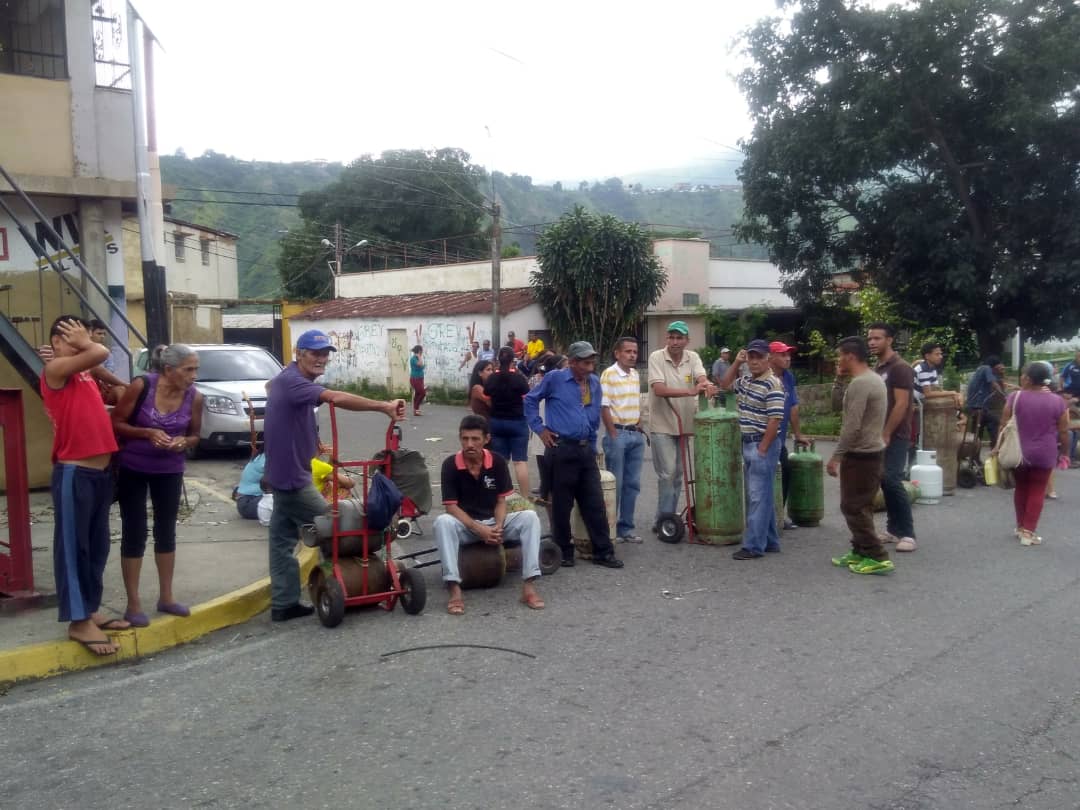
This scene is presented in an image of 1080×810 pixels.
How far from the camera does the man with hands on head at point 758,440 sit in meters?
8.19

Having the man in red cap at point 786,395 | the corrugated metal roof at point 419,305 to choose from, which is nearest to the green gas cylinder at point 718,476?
the man in red cap at point 786,395

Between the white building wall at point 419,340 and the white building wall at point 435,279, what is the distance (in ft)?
11.8

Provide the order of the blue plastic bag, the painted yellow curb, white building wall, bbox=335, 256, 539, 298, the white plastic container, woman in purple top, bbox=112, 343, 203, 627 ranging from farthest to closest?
white building wall, bbox=335, 256, 539, 298
the white plastic container
the blue plastic bag
woman in purple top, bbox=112, 343, 203, 627
the painted yellow curb

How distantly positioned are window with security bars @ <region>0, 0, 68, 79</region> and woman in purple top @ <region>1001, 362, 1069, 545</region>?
11756mm

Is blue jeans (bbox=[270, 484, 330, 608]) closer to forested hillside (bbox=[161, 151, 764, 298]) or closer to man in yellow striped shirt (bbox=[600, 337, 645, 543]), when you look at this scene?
man in yellow striped shirt (bbox=[600, 337, 645, 543])

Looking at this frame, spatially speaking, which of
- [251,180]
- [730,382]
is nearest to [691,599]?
[730,382]

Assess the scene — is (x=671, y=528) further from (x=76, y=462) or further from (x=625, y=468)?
(x=76, y=462)

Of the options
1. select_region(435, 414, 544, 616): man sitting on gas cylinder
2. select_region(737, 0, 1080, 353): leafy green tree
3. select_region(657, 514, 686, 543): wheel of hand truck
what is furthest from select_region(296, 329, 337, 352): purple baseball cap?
select_region(737, 0, 1080, 353): leafy green tree

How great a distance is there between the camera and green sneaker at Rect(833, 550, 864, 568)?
7.84 m

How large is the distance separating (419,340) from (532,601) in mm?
26306

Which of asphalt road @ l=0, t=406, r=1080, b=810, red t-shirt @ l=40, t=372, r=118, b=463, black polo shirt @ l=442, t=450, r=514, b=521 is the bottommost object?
asphalt road @ l=0, t=406, r=1080, b=810

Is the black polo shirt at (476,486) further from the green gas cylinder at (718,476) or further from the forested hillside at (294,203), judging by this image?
the forested hillside at (294,203)

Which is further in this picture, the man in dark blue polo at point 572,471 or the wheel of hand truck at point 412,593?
the man in dark blue polo at point 572,471

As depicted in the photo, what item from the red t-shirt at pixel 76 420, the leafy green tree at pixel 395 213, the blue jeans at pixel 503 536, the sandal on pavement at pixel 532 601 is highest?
the leafy green tree at pixel 395 213
